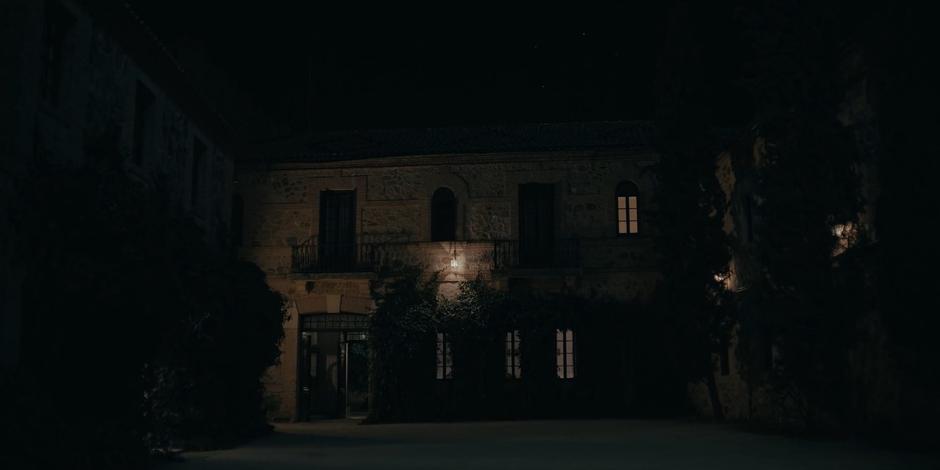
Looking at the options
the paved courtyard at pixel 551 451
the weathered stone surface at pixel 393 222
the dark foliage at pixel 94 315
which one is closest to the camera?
the dark foliage at pixel 94 315

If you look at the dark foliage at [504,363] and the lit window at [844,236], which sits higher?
the lit window at [844,236]

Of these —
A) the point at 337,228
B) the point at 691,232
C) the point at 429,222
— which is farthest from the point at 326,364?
the point at 691,232

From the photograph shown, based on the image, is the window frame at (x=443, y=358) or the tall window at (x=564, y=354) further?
the tall window at (x=564, y=354)

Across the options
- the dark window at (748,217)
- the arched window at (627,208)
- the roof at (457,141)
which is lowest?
the dark window at (748,217)

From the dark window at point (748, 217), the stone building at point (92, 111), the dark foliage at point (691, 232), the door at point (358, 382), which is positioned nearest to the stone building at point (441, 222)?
the dark foliage at point (691, 232)

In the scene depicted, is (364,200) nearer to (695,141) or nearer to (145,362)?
(695,141)

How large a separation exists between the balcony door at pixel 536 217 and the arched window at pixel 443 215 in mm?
1686

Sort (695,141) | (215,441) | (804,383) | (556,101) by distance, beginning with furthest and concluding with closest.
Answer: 1. (556,101)
2. (695,141)
3. (804,383)
4. (215,441)

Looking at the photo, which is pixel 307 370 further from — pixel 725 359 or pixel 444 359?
pixel 725 359

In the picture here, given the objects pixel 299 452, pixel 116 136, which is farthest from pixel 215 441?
pixel 116 136

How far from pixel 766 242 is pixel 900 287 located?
110 inches

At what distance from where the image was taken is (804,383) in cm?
1318

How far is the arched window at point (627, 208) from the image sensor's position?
67.2 ft

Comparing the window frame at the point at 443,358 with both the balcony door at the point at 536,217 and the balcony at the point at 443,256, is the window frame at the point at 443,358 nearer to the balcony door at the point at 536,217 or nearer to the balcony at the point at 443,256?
the balcony at the point at 443,256
